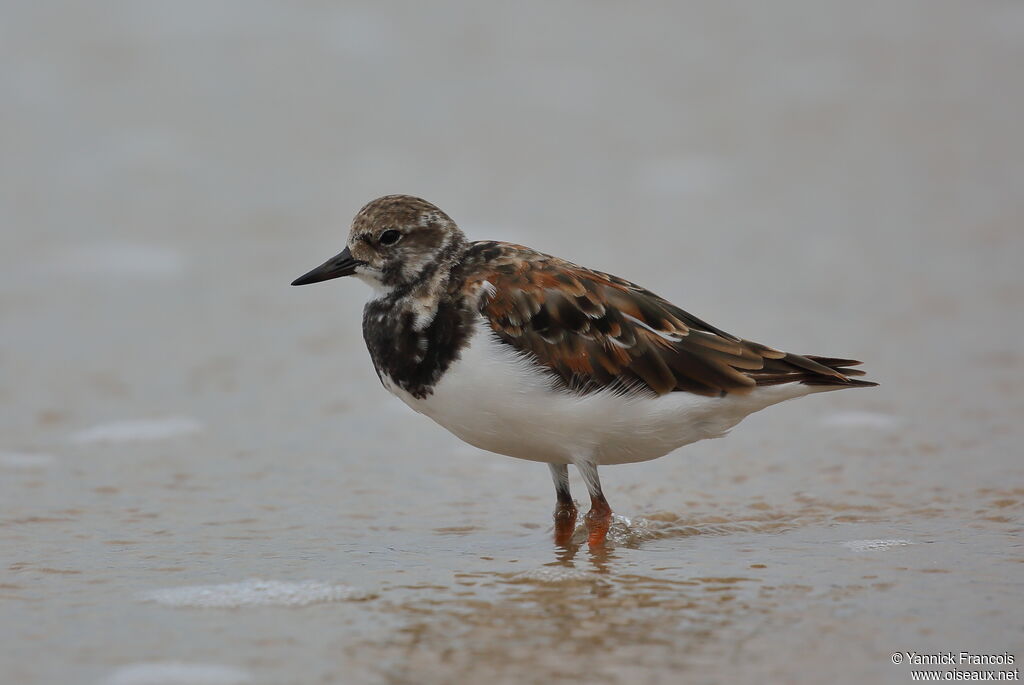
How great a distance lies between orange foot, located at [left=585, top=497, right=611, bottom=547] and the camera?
404 centimetres

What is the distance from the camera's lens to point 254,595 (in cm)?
351

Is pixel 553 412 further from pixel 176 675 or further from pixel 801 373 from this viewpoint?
pixel 176 675

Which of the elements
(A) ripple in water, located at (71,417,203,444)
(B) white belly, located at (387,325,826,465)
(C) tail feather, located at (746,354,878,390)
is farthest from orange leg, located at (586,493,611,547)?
(A) ripple in water, located at (71,417,203,444)

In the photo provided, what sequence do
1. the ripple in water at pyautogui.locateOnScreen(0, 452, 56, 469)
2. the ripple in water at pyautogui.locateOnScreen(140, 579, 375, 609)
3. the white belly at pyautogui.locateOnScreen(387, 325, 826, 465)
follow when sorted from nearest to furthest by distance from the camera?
the ripple in water at pyautogui.locateOnScreen(140, 579, 375, 609), the white belly at pyautogui.locateOnScreen(387, 325, 826, 465), the ripple in water at pyautogui.locateOnScreen(0, 452, 56, 469)

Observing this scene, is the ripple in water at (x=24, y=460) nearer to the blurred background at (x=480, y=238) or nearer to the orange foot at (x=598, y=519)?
the blurred background at (x=480, y=238)

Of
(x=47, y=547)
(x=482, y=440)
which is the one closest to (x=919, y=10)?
(x=482, y=440)

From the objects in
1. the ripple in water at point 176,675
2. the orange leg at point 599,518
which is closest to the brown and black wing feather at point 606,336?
the orange leg at point 599,518

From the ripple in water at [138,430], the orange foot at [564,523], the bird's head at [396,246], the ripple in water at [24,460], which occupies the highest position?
the bird's head at [396,246]

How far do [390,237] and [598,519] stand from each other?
1.08m

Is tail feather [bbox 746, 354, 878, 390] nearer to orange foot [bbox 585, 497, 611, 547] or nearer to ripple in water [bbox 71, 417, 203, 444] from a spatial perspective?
orange foot [bbox 585, 497, 611, 547]

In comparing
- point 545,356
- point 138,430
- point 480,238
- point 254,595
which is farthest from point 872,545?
point 480,238

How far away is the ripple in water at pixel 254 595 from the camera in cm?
345

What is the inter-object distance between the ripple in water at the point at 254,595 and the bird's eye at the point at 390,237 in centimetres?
108

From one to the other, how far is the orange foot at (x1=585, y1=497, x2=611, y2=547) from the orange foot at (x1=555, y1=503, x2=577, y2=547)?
8 centimetres
